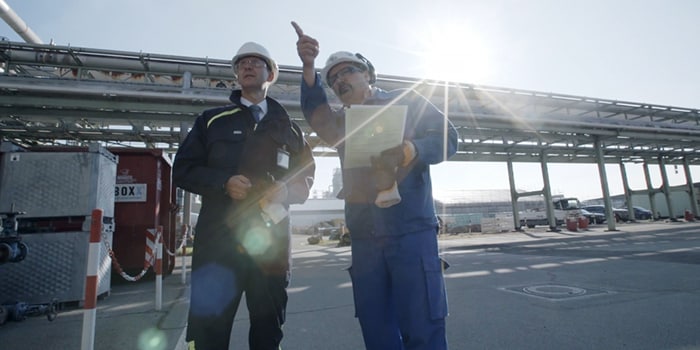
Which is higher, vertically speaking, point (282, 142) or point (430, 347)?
point (282, 142)

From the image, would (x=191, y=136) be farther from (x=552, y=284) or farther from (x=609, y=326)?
(x=552, y=284)

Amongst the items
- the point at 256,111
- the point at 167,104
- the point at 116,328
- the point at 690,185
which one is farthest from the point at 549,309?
the point at 690,185

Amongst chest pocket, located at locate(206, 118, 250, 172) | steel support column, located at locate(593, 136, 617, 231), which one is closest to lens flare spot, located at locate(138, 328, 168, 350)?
chest pocket, located at locate(206, 118, 250, 172)

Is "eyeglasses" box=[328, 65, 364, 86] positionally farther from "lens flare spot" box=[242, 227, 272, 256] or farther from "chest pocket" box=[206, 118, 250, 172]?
"lens flare spot" box=[242, 227, 272, 256]

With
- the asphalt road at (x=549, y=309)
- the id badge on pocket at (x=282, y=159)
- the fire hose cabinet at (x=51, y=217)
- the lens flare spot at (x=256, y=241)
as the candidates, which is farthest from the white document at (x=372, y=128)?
the fire hose cabinet at (x=51, y=217)

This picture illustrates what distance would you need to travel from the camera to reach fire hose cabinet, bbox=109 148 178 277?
23.7 ft

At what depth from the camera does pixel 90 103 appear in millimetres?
9266

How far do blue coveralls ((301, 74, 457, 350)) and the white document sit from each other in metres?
0.17

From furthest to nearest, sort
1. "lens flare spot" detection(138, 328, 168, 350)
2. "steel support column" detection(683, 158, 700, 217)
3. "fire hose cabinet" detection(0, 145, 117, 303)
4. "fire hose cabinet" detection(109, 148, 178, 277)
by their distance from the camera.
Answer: "steel support column" detection(683, 158, 700, 217) → "fire hose cabinet" detection(109, 148, 178, 277) → "fire hose cabinet" detection(0, 145, 117, 303) → "lens flare spot" detection(138, 328, 168, 350)

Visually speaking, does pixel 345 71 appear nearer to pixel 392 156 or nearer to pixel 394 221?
pixel 392 156

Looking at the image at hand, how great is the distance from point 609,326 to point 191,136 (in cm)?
400

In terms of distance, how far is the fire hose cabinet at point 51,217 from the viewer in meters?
4.62

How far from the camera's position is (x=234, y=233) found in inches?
69.3

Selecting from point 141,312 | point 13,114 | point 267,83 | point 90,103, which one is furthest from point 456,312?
point 13,114
